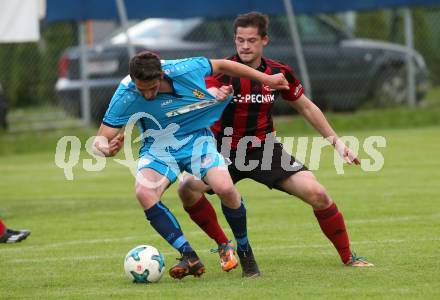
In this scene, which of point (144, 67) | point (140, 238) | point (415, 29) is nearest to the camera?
point (144, 67)

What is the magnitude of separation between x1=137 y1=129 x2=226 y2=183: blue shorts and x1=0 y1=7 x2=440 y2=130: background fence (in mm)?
10908

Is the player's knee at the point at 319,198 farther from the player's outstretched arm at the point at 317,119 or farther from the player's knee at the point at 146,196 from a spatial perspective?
the player's knee at the point at 146,196

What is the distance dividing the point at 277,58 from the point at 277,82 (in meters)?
12.0

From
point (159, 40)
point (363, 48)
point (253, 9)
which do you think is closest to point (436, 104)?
point (363, 48)

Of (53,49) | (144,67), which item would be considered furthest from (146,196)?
(53,49)

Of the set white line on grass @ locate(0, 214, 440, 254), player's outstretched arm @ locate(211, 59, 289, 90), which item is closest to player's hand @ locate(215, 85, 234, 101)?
player's outstretched arm @ locate(211, 59, 289, 90)

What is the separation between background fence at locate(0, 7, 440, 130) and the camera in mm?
18500

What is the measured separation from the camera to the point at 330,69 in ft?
64.6

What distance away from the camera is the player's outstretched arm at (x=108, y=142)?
7.09 metres

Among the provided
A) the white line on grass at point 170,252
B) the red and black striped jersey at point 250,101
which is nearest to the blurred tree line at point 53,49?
the white line on grass at point 170,252

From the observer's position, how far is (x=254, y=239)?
9086 millimetres

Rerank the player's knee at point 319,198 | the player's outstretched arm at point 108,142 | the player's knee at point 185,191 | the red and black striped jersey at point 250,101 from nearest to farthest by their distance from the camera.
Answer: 1. the player's outstretched arm at point 108,142
2. the player's knee at point 319,198
3. the player's knee at point 185,191
4. the red and black striped jersey at point 250,101

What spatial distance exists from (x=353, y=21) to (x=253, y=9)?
2642 millimetres

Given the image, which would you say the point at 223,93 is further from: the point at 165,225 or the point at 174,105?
the point at 165,225
